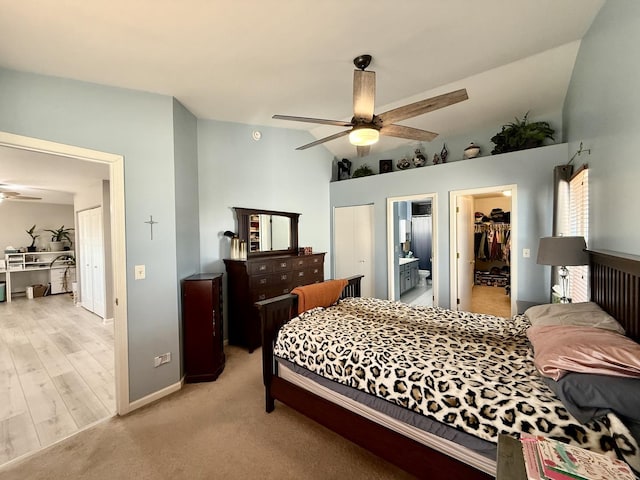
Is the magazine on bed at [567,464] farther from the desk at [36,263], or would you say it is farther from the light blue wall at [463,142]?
the desk at [36,263]

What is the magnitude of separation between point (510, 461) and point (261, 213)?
372 cm

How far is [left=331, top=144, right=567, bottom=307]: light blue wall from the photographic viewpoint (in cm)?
349

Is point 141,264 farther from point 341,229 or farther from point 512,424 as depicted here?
point 341,229

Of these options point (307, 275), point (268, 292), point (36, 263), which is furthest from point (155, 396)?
point (36, 263)

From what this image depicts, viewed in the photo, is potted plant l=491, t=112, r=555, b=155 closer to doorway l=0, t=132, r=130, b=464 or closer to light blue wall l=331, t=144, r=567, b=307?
light blue wall l=331, t=144, r=567, b=307

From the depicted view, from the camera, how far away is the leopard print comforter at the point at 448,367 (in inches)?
45.7

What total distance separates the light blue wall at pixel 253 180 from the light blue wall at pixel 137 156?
3.02 ft

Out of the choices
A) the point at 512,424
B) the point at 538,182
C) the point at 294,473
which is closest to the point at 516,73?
the point at 538,182

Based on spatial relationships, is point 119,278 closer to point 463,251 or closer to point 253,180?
point 253,180

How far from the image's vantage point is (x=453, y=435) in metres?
1.36

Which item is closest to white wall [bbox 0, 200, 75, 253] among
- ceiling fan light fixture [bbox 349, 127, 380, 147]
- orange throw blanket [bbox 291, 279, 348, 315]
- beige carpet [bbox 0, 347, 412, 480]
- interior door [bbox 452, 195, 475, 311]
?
beige carpet [bbox 0, 347, 412, 480]

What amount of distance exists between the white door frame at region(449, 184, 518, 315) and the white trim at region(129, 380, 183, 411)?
3809 mm

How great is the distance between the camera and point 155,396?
2.52 m

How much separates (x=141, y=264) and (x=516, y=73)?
4.35 m
